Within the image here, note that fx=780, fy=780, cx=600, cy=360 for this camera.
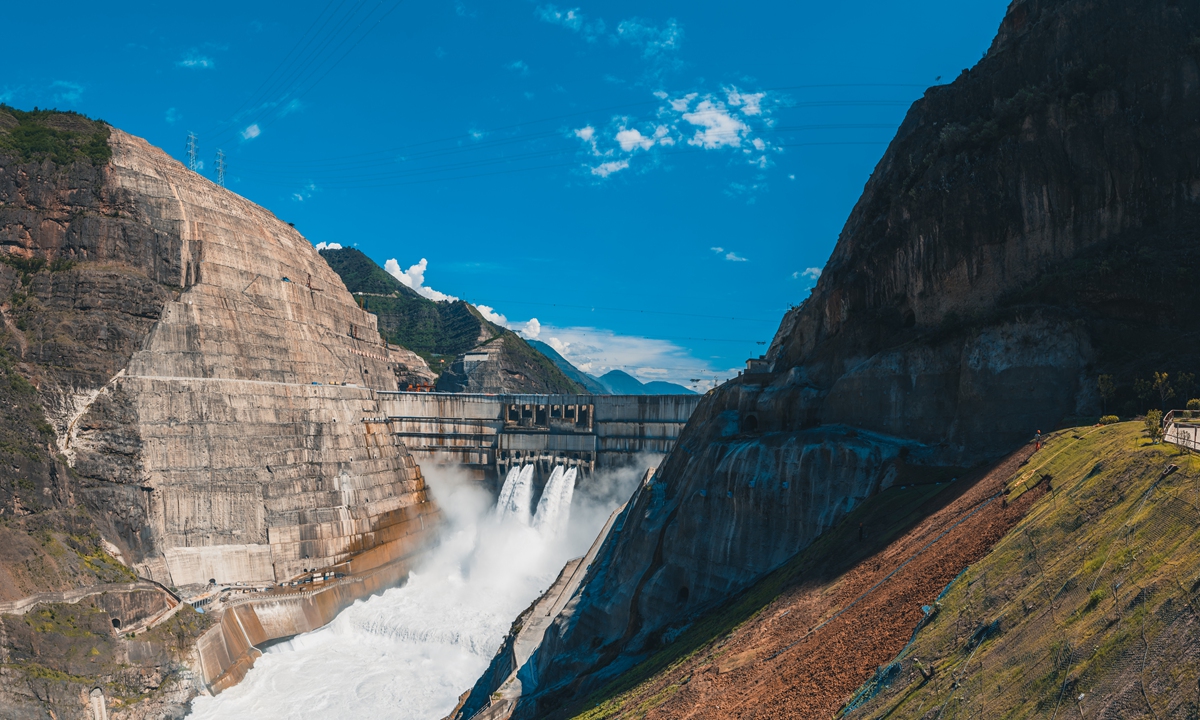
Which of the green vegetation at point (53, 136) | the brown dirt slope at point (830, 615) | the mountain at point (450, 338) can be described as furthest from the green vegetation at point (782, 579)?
the mountain at point (450, 338)

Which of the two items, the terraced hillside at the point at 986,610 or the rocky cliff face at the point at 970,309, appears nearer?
the terraced hillside at the point at 986,610

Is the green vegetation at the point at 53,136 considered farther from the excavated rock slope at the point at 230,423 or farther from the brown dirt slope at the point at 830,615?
the brown dirt slope at the point at 830,615

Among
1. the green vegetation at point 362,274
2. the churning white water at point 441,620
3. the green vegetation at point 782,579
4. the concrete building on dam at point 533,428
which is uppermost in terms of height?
the green vegetation at point 362,274

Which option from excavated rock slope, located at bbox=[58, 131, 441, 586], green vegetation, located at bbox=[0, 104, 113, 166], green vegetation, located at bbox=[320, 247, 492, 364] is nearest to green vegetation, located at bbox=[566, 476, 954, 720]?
excavated rock slope, located at bbox=[58, 131, 441, 586]

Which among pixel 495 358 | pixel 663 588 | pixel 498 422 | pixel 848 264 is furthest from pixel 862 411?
pixel 495 358

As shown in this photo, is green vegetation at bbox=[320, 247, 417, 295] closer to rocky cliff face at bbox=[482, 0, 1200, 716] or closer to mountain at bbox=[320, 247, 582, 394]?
mountain at bbox=[320, 247, 582, 394]

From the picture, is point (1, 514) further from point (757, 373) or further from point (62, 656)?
point (757, 373)

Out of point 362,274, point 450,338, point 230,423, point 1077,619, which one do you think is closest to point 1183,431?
point 1077,619
